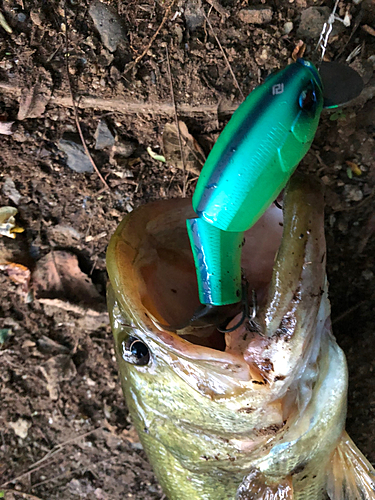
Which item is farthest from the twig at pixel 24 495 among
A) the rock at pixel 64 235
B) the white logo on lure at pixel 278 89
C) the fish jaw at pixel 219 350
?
the white logo on lure at pixel 278 89

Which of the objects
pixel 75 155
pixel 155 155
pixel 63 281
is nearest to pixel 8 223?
pixel 63 281

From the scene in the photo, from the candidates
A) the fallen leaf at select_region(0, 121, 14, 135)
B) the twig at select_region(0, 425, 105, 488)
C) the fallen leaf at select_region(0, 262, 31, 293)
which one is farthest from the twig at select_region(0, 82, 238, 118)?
the twig at select_region(0, 425, 105, 488)

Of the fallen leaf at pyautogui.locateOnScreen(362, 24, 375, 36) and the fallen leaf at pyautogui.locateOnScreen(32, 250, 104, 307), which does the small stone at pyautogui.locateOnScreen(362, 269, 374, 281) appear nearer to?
the fallen leaf at pyautogui.locateOnScreen(362, 24, 375, 36)

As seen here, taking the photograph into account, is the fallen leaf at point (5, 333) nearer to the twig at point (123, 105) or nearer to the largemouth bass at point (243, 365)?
the largemouth bass at point (243, 365)

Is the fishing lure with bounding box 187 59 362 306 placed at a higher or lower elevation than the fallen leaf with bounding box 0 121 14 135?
higher

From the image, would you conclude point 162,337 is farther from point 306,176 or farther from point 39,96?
point 39,96

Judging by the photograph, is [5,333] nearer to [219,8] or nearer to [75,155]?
[75,155]
